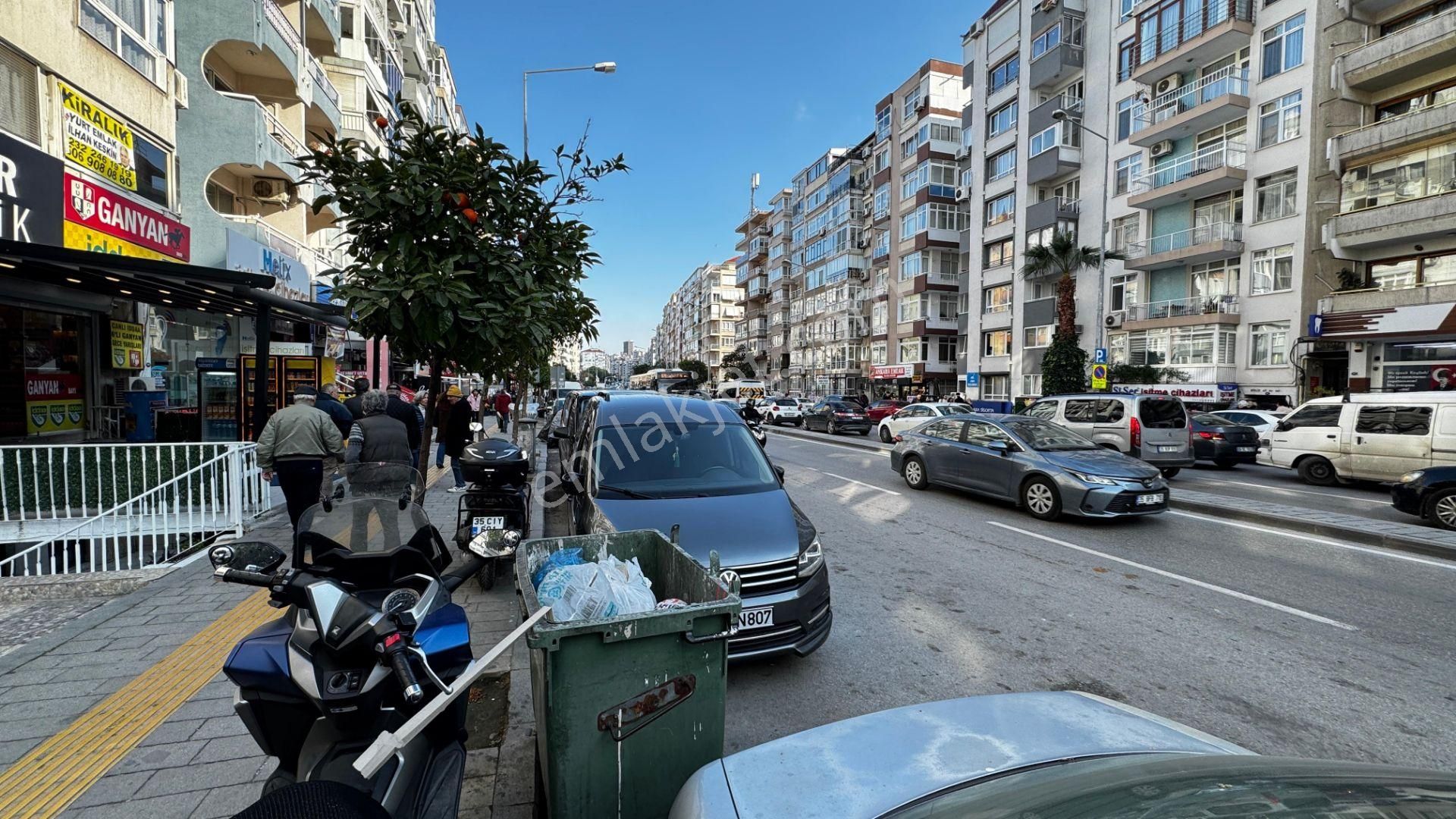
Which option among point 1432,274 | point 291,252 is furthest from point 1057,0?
point 291,252

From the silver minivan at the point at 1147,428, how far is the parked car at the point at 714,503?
9347mm

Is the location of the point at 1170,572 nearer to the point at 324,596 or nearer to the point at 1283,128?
the point at 324,596

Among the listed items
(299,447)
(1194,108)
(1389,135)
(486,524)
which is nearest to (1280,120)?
(1194,108)

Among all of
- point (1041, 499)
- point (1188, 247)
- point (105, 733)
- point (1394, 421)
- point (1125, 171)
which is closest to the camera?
point (105, 733)

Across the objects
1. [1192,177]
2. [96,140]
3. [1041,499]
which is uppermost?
[1192,177]

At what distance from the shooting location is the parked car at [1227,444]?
15828 mm

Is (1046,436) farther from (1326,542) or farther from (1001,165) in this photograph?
(1001,165)

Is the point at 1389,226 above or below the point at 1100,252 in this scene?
below

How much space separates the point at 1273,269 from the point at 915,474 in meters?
23.1

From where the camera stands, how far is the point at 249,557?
2.40m

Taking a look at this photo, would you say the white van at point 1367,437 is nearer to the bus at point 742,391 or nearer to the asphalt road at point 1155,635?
the asphalt road at point 1155,635

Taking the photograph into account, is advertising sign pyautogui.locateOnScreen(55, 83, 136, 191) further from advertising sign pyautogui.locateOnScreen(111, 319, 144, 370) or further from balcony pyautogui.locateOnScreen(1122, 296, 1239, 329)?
balcony pyautogui.locateOnScreen(1122, 296, 1239, 329)

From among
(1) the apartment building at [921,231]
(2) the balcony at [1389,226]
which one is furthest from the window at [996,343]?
(2) the balcony at [1389,226]

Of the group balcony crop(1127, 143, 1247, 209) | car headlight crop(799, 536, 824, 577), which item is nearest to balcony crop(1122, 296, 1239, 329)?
balcony crop(1127, 143, 1247, 209)
